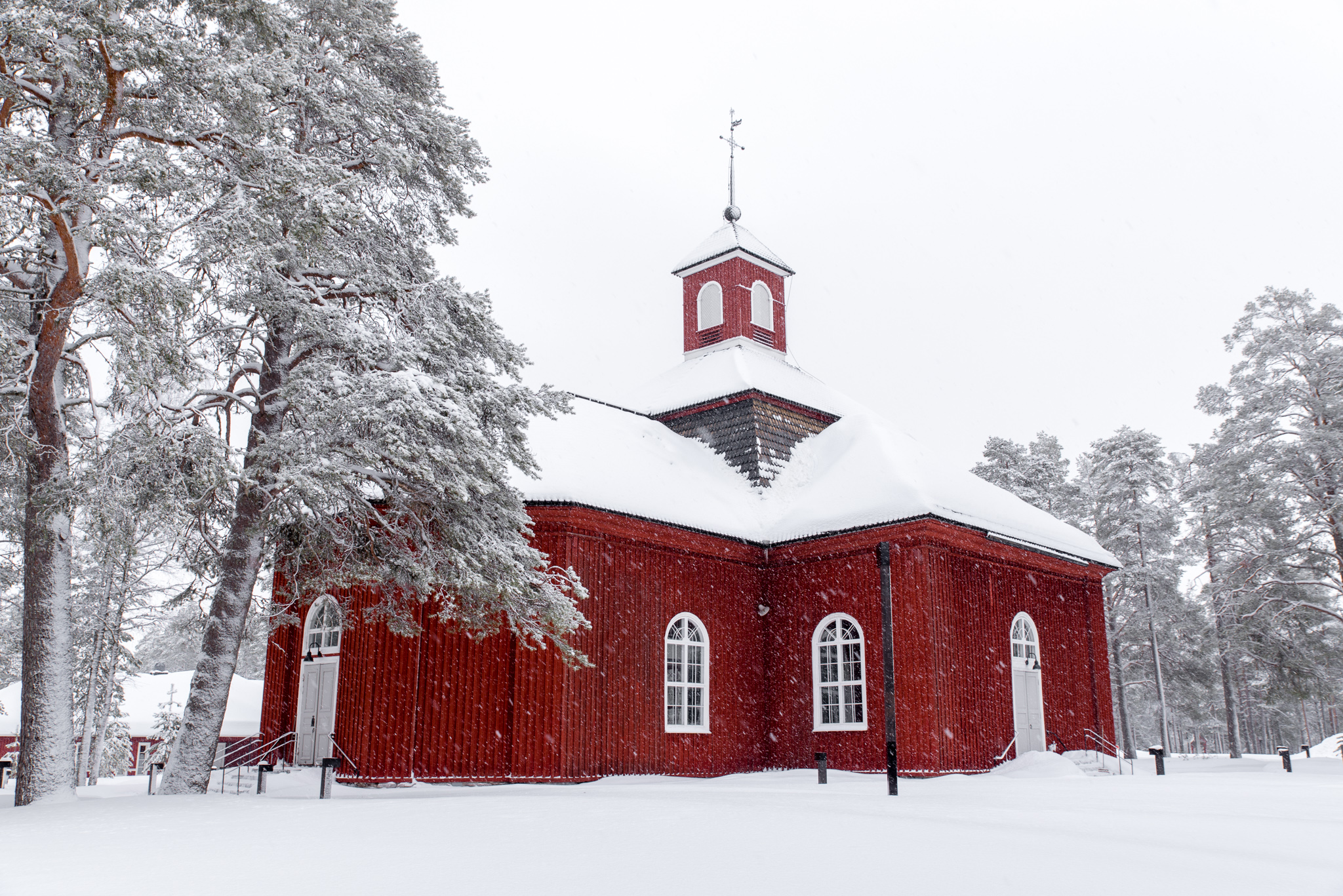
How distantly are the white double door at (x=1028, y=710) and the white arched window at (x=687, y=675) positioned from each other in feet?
19.2

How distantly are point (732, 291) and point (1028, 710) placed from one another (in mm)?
11488

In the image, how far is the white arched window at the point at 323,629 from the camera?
1634 centimetres

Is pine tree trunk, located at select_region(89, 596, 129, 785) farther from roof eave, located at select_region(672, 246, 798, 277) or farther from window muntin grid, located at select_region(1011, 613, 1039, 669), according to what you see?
window muntin grid, located at select_region(1011, 613, 1039, 669)

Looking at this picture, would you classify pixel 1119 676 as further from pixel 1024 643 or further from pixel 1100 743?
pixel 1024 643

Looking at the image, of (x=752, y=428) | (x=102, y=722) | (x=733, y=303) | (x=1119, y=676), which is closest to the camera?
(x=752, y=428)

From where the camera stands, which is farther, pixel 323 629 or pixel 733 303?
pixel 733 303

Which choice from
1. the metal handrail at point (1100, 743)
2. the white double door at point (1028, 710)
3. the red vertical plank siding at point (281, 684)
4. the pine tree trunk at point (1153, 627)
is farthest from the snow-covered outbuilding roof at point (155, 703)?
the pine tree trunk at point (1153, 627)

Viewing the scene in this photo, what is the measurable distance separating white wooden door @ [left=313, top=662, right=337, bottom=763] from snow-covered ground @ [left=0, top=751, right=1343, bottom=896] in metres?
3.58

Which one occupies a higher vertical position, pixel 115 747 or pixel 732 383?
pixel 732 383

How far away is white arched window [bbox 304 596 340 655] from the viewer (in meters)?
16.3

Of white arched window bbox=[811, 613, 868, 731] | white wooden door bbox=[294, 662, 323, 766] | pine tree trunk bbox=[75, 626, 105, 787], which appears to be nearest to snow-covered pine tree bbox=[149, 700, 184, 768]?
pine tree trunk bbox=[75, 626, 105, 787]

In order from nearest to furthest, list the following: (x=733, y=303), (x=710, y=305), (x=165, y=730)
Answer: (x=733, y=303) → (x=710, y=305) → (x=165, y=730)

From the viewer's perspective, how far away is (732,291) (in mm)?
23406

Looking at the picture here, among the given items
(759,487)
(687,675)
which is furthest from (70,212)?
(759,487)
